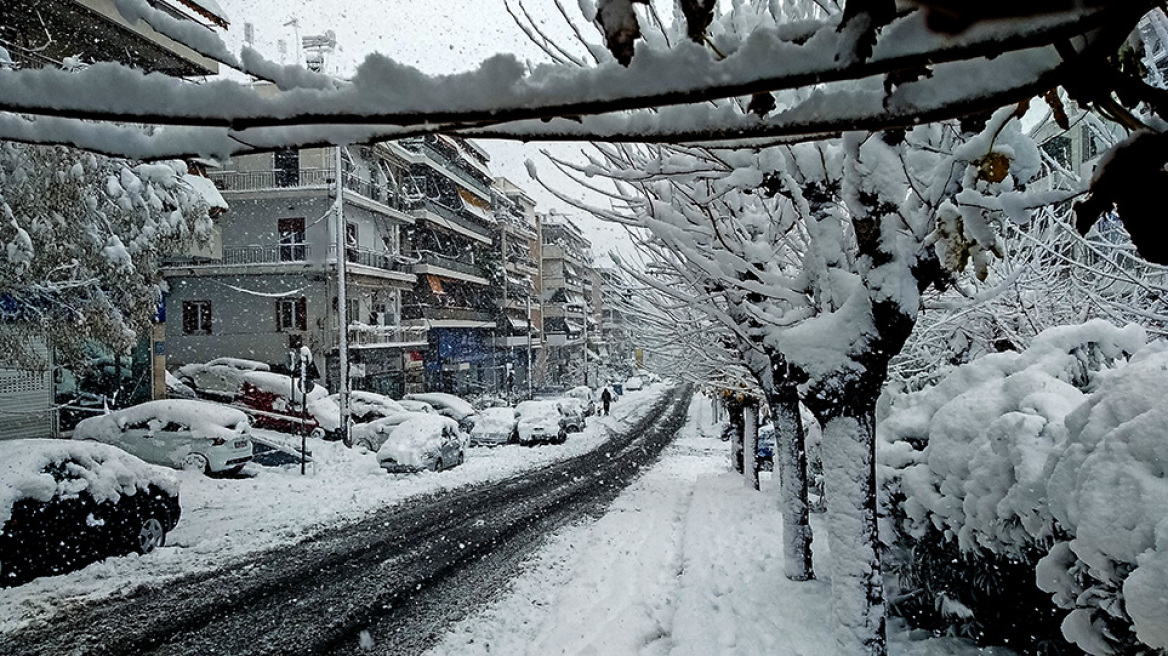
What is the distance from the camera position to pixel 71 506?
8.38 m

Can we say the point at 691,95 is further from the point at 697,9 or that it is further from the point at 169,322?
the point at 169,322

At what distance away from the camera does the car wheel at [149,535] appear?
9.37m

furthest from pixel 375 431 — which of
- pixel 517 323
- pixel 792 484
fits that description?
pixel 517 323

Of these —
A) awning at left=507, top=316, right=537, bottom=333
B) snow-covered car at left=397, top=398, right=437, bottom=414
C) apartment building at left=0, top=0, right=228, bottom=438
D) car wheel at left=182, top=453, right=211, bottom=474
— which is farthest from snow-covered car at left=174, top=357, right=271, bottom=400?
awning at left=507, top=316, right=537, bottom=333

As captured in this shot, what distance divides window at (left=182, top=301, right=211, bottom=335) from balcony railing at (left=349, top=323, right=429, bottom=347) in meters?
5.67

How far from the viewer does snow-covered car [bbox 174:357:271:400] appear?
21734mm

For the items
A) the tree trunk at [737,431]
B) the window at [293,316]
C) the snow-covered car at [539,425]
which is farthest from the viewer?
the window at [293,316]

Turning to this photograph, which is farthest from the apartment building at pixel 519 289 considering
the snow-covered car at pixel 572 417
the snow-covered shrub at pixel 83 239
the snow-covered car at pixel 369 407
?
the snow-covered shrub at pixel 83 239

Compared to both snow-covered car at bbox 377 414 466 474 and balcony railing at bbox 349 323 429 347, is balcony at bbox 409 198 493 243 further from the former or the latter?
snow-covered car at bbox 377 414 466 474

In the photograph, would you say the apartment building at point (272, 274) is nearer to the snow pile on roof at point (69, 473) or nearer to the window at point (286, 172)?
the window at point (286, 172)

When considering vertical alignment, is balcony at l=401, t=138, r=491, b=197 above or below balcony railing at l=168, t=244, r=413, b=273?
above

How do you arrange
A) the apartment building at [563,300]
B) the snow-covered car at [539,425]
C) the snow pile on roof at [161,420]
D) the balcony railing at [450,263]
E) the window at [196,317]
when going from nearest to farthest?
1. the snow pile on roof at [161,420]
2. the snow-covered car at [539,425]
3. the window at [196,317]
4. the balcony railing at [450,263]
5. the apartment building at [563,300]

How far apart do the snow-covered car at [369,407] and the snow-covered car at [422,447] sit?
9.76ft

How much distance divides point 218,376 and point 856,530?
22695 millimetres
